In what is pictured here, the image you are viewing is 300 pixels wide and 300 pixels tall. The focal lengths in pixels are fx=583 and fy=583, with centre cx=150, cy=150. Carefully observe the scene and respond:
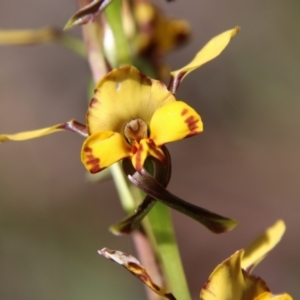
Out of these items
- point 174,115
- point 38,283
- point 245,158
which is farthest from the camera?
point 245,158

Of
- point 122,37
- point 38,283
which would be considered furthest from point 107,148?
point 38,283

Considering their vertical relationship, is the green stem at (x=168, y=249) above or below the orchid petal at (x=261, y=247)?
above

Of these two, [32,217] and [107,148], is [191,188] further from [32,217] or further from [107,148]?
[107,148]

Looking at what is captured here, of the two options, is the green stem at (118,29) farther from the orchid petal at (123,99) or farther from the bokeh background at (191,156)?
the bokeh background at (191,156)

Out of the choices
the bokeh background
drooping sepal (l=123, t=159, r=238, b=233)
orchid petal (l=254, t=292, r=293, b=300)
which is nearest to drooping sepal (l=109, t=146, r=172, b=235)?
drooping sepal (l=123, t=159, r=238, b=233)

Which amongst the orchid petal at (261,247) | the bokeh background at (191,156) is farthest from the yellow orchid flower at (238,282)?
the bokeh background at (191,156)

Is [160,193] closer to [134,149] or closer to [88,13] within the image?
[134,149]
